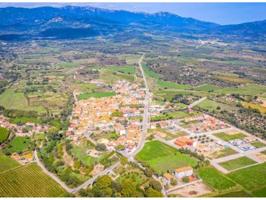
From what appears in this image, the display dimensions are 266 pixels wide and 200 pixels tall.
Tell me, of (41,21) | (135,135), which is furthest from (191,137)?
(41,21)

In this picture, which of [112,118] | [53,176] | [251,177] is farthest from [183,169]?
[112,118]

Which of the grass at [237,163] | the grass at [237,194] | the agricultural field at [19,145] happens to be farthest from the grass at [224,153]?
the agricultural field at [19,145]

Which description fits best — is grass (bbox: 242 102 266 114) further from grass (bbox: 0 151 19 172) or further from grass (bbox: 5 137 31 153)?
grass (bbox: 0 151 19 172)

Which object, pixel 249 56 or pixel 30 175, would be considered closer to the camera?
pixel 30 175

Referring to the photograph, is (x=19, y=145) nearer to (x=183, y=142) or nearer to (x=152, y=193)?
(x=183, y=142)

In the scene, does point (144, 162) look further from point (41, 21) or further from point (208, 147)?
point (41, 21)

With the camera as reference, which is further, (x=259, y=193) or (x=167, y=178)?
(x=167, y=178)

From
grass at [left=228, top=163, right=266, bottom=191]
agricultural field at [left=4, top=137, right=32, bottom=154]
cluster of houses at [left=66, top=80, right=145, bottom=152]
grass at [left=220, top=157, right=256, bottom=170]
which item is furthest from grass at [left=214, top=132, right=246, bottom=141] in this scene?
agricultural field at [left=4, top=137, right=32, bottom=154]
